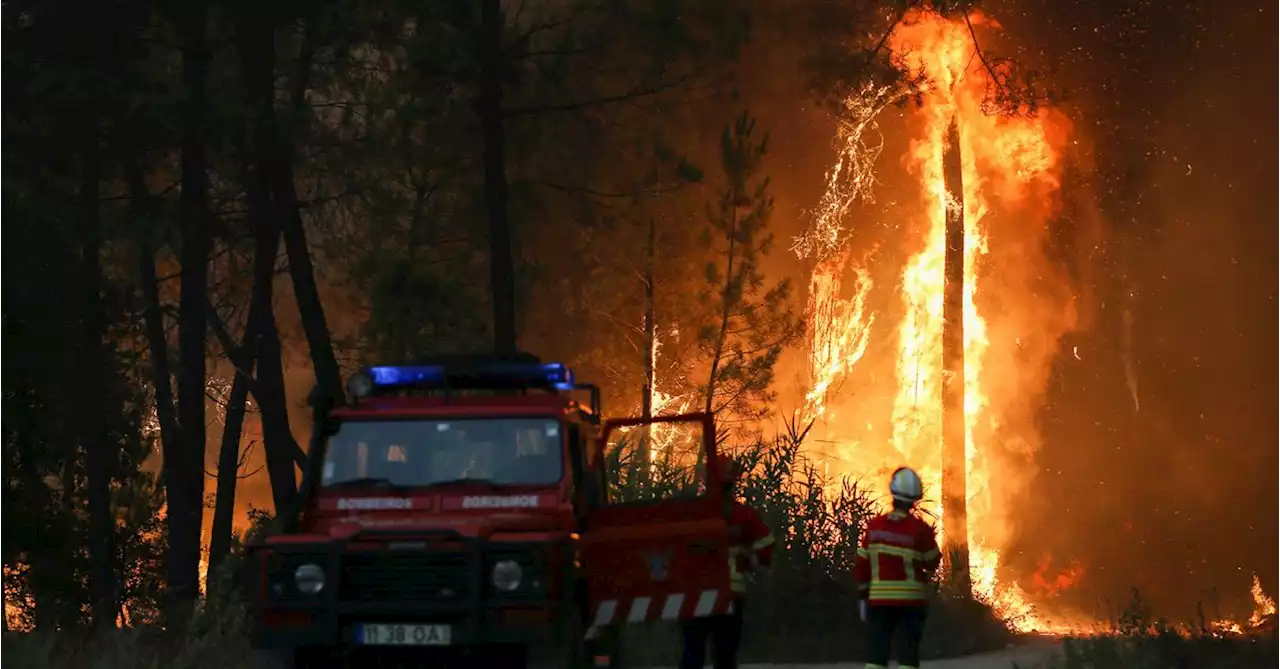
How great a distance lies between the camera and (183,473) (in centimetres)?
2617

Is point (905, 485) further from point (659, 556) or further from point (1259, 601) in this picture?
point (1259, 601)

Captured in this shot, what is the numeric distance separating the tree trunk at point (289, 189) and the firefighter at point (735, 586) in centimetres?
892

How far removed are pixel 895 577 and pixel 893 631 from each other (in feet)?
1.22

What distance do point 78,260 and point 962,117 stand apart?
58.5 ft

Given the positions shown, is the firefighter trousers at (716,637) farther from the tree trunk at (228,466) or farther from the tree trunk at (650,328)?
the tree trunk at (650,328)

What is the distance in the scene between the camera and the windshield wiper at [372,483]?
14.4m

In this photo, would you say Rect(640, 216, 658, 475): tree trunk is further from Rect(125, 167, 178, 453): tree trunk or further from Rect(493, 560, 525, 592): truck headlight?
Rect(493, 560, 525, 592): truck headlight

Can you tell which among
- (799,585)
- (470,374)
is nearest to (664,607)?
(470,374)

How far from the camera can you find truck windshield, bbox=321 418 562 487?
14.4 metres

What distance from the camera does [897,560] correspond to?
13.5 meters

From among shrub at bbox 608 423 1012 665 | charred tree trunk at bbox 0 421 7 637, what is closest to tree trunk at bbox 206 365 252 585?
charred tree trunk at bbox 0 421 7 637

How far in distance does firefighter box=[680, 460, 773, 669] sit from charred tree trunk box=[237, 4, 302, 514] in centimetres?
940

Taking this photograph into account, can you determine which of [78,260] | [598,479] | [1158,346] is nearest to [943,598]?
[598,479]

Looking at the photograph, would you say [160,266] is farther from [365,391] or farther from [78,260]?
[365,391]
